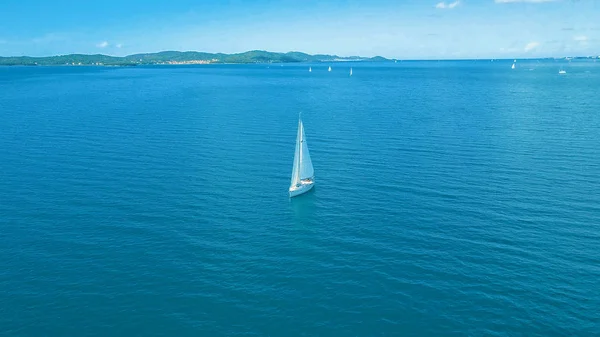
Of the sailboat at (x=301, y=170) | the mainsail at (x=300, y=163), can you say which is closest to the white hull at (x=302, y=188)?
the sailboat at (x=301, y=170)

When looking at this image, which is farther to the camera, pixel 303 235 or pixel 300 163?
pixel 300 163

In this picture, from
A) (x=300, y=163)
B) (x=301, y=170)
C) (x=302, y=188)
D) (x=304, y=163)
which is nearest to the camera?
(x=302, y=188)

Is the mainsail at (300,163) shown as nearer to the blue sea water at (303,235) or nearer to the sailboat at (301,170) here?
the sailboat at (301,170)

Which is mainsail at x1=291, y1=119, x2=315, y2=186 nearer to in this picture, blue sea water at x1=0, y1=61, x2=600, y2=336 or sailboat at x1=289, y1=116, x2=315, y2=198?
sailboat at x1=289, y1=116, x2=315, y2=198

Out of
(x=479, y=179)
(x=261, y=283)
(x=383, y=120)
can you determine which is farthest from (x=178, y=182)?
(x=383, y=120)

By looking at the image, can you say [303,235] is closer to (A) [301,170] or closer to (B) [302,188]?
(B) [302,188]

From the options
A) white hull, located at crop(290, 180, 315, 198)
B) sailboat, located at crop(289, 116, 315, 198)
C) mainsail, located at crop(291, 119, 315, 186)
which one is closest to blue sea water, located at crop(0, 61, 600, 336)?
white hull, located at crop(290, 180, 315, 198)

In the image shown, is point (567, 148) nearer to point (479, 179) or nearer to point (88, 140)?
point (479, 179)

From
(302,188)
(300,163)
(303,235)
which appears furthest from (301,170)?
(303,235)
